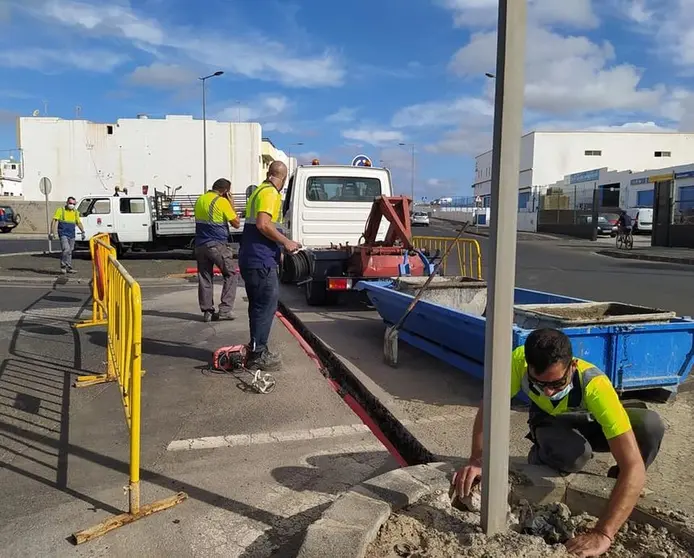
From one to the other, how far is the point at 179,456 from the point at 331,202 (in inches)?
304

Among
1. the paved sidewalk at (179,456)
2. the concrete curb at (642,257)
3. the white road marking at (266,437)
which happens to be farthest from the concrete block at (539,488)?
the concrete curb at (642,257)

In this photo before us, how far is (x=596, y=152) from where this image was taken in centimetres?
6600

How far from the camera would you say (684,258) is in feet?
63.2

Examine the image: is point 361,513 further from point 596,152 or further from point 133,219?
point 596,152

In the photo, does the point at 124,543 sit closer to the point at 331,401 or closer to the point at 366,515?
the point at 366,515

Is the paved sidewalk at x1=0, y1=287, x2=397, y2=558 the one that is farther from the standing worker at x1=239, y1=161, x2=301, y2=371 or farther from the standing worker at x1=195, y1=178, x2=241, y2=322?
the standing worker at x1=195, y1=178, x2=241, y2=322

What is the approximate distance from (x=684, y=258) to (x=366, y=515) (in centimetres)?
1985

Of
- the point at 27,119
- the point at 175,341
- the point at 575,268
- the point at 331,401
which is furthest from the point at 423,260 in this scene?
the point at 27,119

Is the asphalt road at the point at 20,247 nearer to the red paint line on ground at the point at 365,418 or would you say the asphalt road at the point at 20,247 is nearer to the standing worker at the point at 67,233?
the standing worker at the point at 67,233

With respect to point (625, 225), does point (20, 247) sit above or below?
below

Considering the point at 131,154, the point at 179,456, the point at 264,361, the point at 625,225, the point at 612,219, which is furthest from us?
the point at 131,154

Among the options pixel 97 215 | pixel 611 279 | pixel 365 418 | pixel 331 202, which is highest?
pixel 331 202

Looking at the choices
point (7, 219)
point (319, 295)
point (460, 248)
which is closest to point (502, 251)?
point (319, 295)

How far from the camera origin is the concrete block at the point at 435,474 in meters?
3.07
